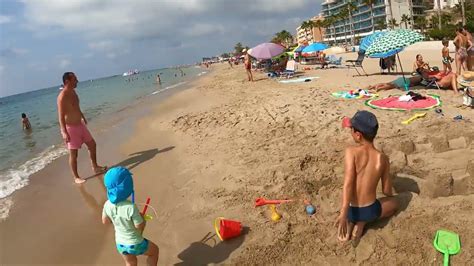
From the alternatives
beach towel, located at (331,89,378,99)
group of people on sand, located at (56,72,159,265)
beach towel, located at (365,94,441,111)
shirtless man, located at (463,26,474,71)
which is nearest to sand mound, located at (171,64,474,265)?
beach towel, located at (365,94,441,111)

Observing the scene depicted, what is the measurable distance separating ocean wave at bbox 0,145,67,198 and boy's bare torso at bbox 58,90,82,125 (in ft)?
5.67

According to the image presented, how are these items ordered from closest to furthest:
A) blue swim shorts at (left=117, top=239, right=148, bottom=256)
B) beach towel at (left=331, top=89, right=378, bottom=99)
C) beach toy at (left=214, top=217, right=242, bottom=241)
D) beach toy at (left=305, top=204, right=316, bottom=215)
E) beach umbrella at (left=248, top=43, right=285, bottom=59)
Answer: blue swim shorts at (left=117, top=239, right=148, bottom=256), beach toy at (left=214, top=217, right=242, bottom=241), beach toy at (left=305, top=204, right=316, bottom=215), beach towel at (left=331, top=89, right=378, bottom=99), beach umbrella at (left=248, top=43, right=285, bottom=59)

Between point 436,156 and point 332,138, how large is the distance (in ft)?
5.52

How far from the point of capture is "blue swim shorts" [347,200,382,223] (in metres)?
2.87

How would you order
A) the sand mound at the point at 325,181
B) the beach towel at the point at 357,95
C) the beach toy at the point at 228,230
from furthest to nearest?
the beach towel at the point at 357,95, the beach toy at the point at 228,230, the sand mound at the point at 325,181

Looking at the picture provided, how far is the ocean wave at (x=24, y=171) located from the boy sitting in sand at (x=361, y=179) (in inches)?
202

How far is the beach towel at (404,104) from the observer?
258 inches

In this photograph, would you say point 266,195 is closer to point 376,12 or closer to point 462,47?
point 462,47

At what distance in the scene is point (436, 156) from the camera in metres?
4.27

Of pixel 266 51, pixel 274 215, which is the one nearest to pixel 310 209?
pixel 274 215

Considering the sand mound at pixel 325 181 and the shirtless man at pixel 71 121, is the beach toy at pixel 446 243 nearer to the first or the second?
the sand mound at pixel 325 181

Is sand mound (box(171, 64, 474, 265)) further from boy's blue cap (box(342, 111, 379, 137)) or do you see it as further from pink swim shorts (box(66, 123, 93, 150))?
pink swim shorts (box(66, 123, 93, 150))

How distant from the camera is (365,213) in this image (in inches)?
113

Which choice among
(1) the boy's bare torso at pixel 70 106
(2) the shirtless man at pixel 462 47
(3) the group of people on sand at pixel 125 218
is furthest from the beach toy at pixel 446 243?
(2) the shirtless man at pixel 462 47
